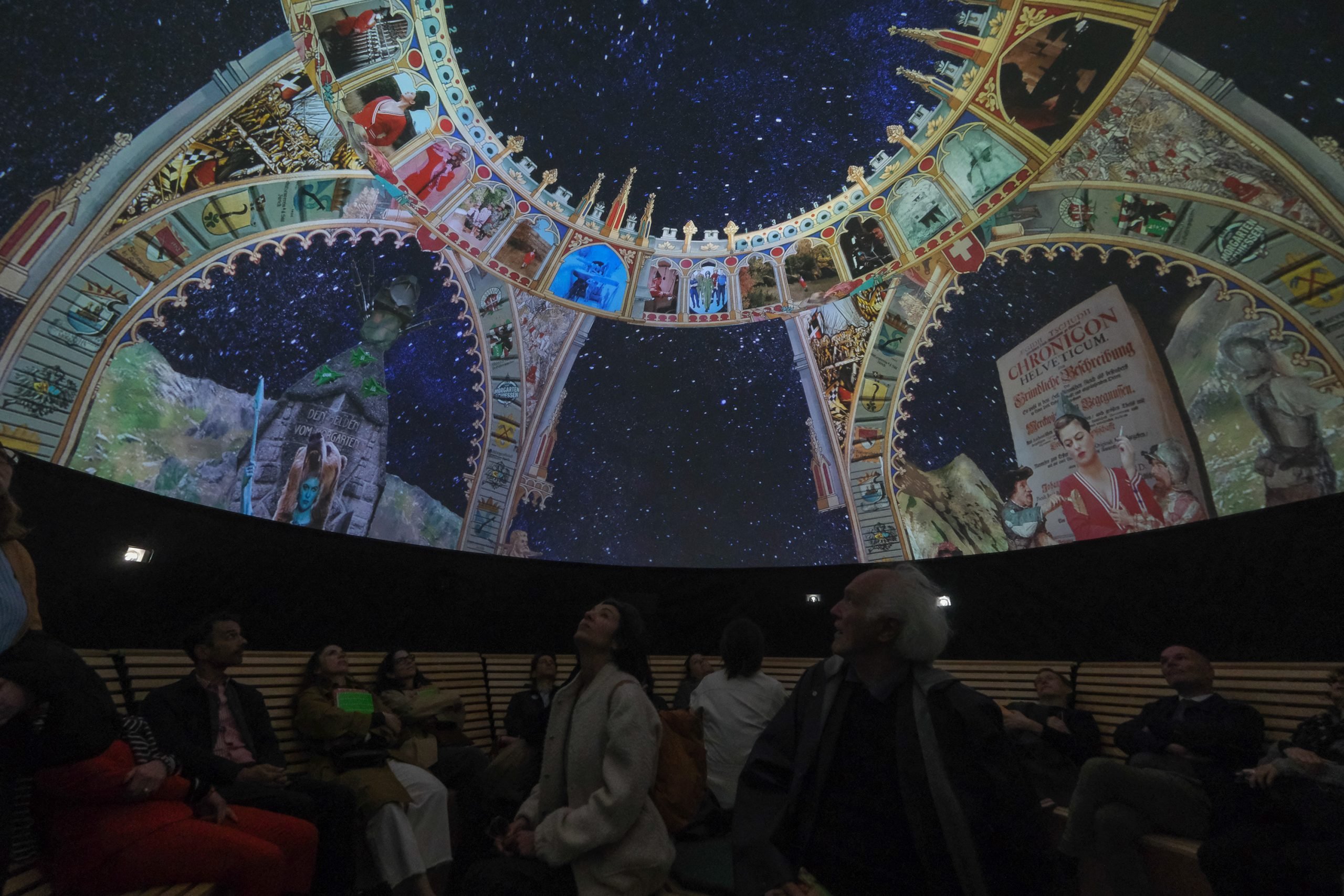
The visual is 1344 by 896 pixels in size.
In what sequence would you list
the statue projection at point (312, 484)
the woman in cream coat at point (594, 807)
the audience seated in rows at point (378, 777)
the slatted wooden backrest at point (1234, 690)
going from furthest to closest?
the statue projection at point (312, 484), the slatted wooden backrest at point (1234, 690), the audience seated in rows at point (378, 777), the woman in cream coat at point (594, 807)

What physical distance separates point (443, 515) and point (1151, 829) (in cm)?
760

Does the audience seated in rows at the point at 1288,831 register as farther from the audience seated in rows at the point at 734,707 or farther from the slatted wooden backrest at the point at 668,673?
the slatted wooden backrest at the point at 668,673

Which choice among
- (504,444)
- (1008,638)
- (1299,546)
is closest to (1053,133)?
(1299,546)

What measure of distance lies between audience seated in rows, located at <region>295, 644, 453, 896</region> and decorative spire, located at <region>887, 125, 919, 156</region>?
775 centimetres

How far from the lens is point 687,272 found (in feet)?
33.7

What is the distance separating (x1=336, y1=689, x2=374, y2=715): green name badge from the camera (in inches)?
185

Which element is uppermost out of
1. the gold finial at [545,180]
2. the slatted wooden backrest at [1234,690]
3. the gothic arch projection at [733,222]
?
the gold finial at [545,180]

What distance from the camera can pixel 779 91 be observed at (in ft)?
30.2

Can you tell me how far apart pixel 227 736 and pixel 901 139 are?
8.49 meters

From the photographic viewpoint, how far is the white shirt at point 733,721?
3748mm

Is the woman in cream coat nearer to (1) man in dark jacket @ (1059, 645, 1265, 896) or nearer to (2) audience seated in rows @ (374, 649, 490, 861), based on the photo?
(2) audience seated in rows @ (374, 649, 490, 861)

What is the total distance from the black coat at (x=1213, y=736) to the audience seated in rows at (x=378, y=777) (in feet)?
13.4

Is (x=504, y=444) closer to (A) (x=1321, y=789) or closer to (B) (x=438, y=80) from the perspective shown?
(B) (x=438, y=80)

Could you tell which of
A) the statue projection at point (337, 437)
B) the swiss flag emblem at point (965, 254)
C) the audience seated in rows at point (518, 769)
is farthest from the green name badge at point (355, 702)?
the swiss flag emblem at point (965, 254)
